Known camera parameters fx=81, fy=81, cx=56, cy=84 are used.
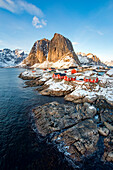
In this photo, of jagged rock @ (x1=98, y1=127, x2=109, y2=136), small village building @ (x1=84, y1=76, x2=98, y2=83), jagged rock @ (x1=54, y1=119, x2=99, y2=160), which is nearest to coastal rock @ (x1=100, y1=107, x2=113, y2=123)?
jagged rock @ (x1=98, y1=127, x2=109, y2=136)

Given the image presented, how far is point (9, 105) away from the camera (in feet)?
91.1

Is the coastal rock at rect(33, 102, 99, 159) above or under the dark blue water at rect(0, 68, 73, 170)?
above

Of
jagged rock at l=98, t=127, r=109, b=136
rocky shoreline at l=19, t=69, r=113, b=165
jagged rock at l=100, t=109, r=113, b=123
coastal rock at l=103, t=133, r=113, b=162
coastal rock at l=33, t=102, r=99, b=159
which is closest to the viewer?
coastal rock at l=103, t=133, r=113, b=162

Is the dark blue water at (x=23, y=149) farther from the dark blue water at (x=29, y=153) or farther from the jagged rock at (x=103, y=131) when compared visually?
the jagged rock at (x=103, y=131)

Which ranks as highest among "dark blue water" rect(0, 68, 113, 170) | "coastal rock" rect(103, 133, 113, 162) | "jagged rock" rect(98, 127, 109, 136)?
"jagged rock" rect(98, 127, 109, 136)

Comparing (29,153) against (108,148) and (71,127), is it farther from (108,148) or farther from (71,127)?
(108,148)

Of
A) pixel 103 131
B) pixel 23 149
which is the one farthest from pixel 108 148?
pixel 23 149

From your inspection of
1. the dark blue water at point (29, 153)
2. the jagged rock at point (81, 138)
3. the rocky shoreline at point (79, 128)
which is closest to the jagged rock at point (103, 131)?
the rocky shoreline at point (79, 128)

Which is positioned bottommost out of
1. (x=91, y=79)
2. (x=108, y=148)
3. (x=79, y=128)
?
(x=108, y=148)

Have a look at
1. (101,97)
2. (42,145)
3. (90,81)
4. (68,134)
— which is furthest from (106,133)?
(90,81)

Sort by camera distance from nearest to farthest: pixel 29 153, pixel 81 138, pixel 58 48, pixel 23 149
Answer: pixel 29 153, pixel 23 149, pixel 81 138, pixel 58 48

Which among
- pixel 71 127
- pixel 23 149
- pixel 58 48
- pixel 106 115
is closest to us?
pixel 23 149

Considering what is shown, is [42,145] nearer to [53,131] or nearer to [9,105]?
[53,131]

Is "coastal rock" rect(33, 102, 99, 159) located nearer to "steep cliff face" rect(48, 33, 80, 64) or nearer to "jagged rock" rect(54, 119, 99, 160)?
"jagged rock" rect(54, 119, 99, 160)
